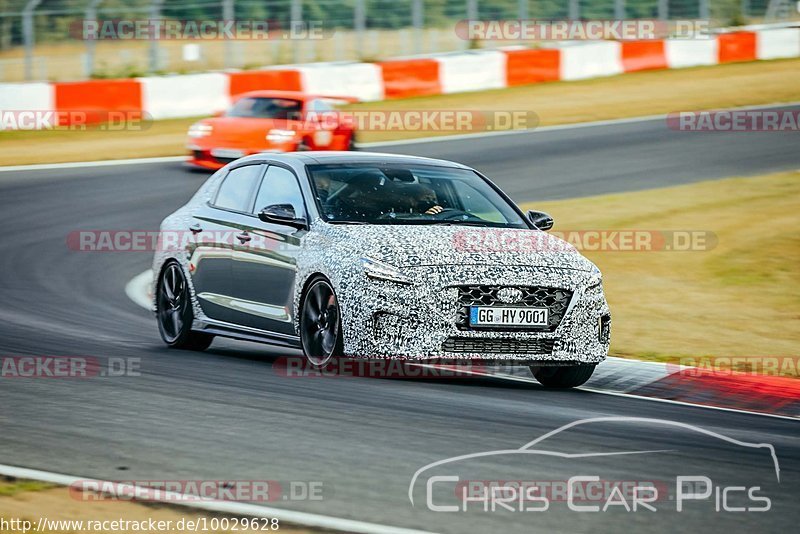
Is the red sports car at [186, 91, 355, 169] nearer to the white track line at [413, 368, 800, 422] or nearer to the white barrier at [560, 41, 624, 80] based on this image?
the white barrier at [560, 41, 624, 80]

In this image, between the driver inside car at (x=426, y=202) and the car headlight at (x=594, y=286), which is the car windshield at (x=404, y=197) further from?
the car headlight at (x=594, y=286)

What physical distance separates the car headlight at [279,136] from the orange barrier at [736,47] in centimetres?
1828

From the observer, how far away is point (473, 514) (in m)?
5.95

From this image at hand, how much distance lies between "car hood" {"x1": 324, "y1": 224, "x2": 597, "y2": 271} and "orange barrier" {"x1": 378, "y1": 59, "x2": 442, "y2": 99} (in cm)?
2190

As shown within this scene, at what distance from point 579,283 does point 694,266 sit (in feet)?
22.1

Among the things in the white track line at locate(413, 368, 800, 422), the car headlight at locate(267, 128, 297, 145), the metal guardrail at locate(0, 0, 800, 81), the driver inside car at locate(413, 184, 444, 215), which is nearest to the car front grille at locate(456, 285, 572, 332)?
the white track line at locate(413, 368, 800, 422)

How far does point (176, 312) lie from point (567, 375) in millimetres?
3410

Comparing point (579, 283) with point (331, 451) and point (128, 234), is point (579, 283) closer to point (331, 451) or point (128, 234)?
point (331, 451)

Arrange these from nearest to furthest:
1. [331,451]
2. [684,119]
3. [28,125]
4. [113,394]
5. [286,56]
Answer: [331,451]
[113,394]
[28,125]
[684,119]
[286,56]

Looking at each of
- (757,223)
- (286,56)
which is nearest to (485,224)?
(757,223)

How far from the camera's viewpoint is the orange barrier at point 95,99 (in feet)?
87.6

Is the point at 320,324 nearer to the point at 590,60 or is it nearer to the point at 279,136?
the point at 279,136

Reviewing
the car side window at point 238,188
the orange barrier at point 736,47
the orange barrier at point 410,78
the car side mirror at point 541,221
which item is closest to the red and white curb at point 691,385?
the car side mirror at point 541,221

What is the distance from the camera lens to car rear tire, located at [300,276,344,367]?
9.48 metres
